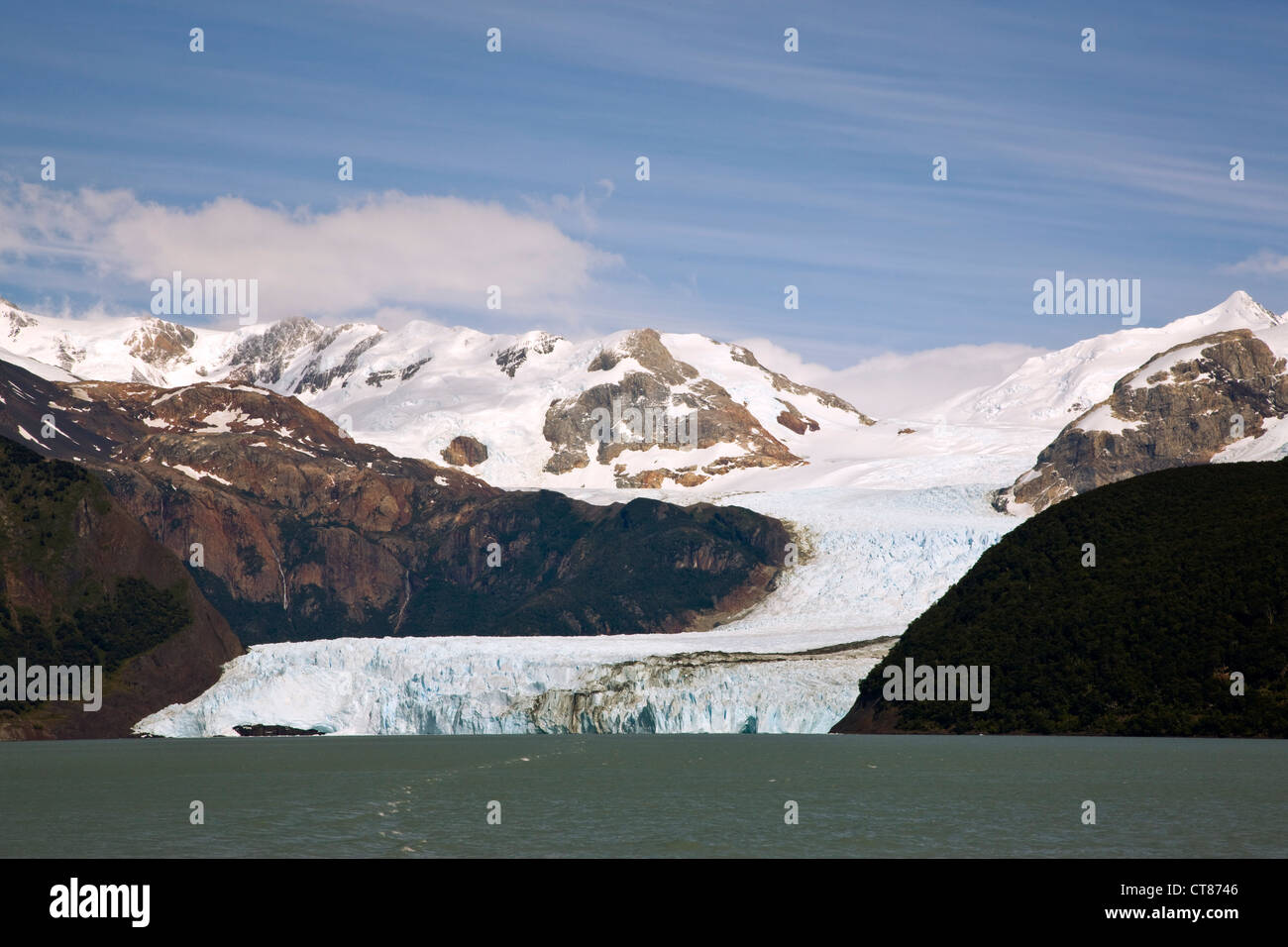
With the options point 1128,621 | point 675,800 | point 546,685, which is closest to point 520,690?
point 546,685

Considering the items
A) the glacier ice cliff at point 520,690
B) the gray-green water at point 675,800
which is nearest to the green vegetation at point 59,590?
the glacier ice cliff at point 520,690

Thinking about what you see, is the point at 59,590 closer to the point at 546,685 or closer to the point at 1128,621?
the point at 546,685

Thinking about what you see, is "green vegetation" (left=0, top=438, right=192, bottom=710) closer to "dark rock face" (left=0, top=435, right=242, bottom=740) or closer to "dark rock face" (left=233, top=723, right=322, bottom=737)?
"dark rock face" (left=0, top=435, right=242, bottom=740)

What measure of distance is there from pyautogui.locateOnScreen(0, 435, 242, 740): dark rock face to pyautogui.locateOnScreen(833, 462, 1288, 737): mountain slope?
66.5 meters

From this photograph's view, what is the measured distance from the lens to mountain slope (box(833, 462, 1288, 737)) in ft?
314

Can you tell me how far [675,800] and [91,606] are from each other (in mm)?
96801

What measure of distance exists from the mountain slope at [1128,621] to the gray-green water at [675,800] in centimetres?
349

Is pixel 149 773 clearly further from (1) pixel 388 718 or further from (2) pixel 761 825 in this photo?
(1) pixel 388 718

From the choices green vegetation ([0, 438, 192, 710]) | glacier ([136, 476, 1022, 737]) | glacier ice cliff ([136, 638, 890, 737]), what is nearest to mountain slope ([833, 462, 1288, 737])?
glacier ice cliff ([136, 638, 890, 737])

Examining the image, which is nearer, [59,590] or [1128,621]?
[1128,621]

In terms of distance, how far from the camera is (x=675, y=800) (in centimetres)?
6488
